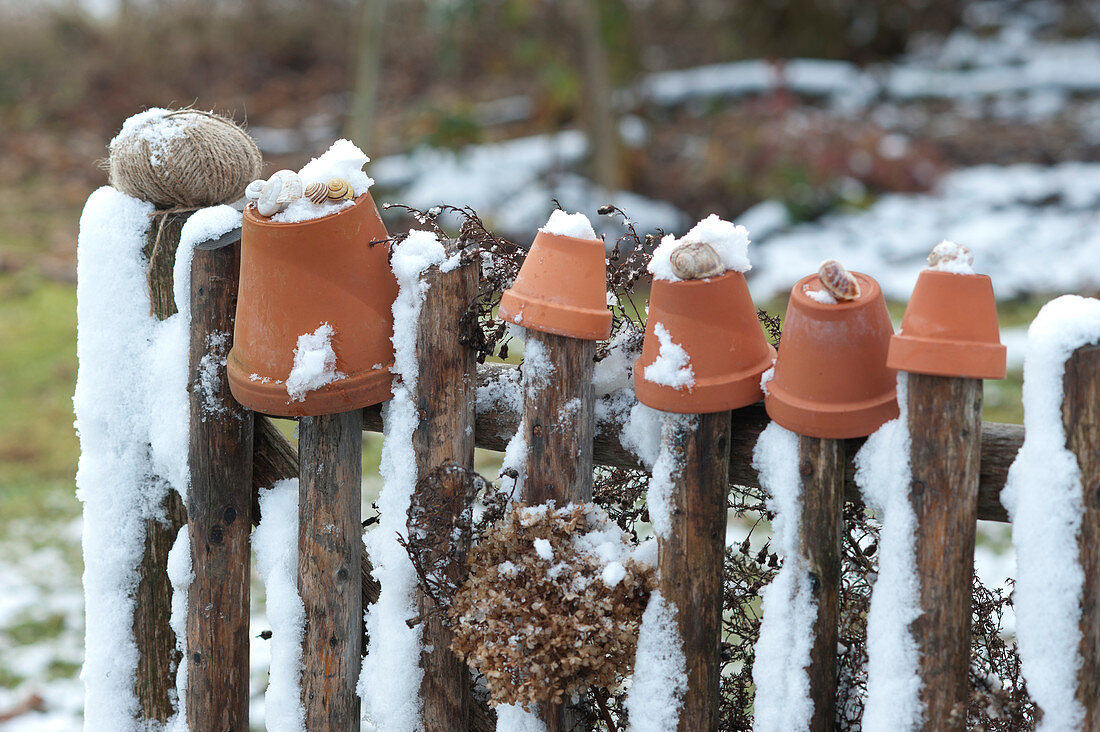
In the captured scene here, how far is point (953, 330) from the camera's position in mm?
1376

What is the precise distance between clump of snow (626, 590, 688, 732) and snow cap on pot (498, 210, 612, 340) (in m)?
0.49

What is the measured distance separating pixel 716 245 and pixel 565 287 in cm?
26

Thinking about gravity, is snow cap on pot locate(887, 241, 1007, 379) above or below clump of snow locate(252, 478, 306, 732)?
above

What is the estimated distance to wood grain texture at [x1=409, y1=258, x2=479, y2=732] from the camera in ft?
5.67

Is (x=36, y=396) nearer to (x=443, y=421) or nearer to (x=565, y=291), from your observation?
(x=443, y=421)

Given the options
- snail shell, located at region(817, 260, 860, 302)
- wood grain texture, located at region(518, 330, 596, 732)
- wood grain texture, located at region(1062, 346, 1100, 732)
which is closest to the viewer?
wood grain texture, located at region(1062, 346, 1100, 732)

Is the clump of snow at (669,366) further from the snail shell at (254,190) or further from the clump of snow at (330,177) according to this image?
the snail shell at (254,190)

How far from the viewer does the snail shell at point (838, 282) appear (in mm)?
1441

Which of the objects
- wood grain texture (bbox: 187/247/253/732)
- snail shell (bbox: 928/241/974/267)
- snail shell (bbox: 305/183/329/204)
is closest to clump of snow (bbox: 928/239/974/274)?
snail shell (bbox: 928/241/974/267)

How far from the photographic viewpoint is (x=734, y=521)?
3.82m

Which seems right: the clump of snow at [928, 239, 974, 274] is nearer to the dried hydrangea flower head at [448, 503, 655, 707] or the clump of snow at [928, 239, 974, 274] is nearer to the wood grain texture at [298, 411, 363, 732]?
the dried hydrangea flower head at [448, 503, 655, 707]

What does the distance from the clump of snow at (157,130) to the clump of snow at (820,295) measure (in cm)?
127

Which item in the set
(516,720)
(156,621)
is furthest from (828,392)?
(156,621)

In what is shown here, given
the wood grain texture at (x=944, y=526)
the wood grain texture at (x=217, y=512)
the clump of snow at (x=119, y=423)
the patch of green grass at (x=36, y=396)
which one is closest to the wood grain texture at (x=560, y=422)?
the wood grain texture at (x=944, y=526)
